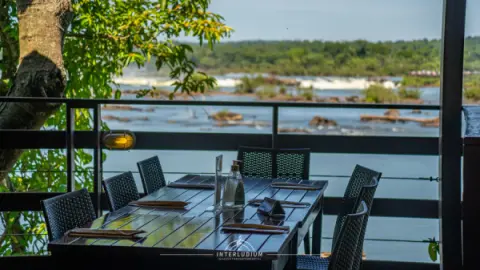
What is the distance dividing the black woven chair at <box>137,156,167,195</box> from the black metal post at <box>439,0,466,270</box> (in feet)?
5.03

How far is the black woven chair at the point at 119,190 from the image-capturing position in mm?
3146

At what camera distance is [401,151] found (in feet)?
14.6

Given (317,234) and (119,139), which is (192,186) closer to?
(317,234)

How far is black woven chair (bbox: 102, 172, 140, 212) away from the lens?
3146 millimetres

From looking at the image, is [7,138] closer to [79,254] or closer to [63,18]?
[63,18]

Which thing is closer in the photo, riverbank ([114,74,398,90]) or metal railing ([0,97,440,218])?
Result: metal railing ([0,97,440,218])

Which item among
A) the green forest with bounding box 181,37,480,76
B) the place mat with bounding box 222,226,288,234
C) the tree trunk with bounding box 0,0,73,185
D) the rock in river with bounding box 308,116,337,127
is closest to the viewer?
the place mat with bounding box 222,226,288,234

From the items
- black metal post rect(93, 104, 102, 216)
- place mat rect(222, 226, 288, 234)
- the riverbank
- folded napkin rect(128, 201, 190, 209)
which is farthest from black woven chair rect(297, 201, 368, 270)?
the riverbank

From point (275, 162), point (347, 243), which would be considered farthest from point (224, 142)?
point (347, 243)

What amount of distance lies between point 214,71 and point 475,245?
9.00 meters

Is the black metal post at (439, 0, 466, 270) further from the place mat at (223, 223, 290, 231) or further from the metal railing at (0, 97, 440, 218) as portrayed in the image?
the place mat at (223, 223, 290, 231)

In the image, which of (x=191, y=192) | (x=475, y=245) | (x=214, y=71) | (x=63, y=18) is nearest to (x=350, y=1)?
(x=214, y=71)

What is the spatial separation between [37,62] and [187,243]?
160 inches

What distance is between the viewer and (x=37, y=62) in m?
5.98
